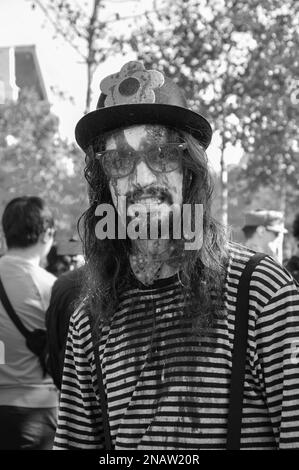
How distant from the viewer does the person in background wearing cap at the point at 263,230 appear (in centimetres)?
534

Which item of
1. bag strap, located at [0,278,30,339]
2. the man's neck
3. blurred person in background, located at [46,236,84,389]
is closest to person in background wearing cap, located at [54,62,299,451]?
blurred person in background, located at [46,236,84,389]

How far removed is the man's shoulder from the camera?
171 centimetres

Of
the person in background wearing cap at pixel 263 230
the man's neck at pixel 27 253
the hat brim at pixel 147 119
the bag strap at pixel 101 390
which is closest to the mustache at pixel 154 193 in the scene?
the hat brim at pixel 147 119

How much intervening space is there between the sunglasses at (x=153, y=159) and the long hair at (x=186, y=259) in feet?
0.11

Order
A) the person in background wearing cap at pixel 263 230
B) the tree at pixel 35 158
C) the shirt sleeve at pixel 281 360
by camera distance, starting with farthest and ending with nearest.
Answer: the tree at pixel 35 158 → the person in background wearing cap at pixel 263 230 → the shirt sleeve at pixel 281 360

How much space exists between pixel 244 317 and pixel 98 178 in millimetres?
706

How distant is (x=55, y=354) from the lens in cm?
350

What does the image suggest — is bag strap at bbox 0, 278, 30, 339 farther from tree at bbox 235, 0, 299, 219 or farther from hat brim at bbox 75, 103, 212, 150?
tree at bbox 235, 0, 299, 219

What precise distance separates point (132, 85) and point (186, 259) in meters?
0.53

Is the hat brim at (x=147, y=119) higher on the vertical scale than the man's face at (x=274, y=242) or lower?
higher

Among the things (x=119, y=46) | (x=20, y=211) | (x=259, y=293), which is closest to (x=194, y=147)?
(x=259, y=293)

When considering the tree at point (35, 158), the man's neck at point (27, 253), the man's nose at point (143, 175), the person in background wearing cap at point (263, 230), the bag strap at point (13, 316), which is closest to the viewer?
the man's nose at point (143, 175)

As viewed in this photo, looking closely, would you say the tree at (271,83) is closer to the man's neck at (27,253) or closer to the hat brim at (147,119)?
the man's neck at (27,253)

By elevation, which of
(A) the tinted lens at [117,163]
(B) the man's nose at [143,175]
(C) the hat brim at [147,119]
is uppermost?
(C) the hat brim at [147,119]
